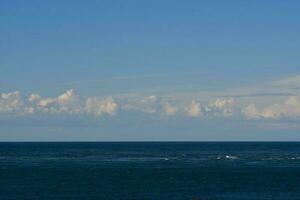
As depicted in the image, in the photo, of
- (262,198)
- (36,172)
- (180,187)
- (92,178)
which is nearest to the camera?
(262,198)

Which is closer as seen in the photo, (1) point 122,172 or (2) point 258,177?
(2) point 258,177

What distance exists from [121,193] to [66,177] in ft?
91.2

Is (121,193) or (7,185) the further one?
(7,185)

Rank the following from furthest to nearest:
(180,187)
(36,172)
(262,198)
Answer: (36,172) → (180,187) → (262,198)

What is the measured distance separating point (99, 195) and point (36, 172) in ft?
142

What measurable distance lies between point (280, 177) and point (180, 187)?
2533cm

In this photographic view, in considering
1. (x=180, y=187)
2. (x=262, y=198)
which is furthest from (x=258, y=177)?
(x=262, y=198)

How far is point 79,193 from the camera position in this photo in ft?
277

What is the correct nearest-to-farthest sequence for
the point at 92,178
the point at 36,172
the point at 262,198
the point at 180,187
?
the point at 262,198 < the point at 180,187 < the point at 92,178 < the point at 36,172

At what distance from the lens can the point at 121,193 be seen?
8438 centimetres

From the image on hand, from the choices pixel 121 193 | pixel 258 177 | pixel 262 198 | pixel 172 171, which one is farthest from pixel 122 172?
pixel 262 198

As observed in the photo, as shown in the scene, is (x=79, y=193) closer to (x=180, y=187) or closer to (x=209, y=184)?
(x=180, y=187)

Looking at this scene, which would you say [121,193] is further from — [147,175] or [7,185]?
[147,175]

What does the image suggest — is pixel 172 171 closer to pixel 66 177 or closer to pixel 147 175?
pixel 147 175
